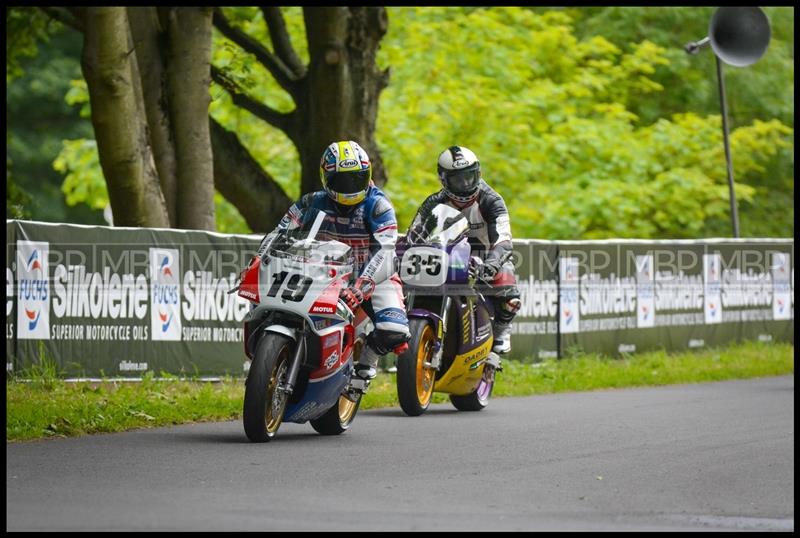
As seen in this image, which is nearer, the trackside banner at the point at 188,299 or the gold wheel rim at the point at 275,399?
the gold wheel rim at the point at 275,399

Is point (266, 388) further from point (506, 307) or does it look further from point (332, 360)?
point (506, 307)

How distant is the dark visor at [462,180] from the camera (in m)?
13.3

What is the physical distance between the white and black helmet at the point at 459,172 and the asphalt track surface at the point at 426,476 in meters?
1.93

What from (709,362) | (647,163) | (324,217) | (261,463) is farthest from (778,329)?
(261,463)

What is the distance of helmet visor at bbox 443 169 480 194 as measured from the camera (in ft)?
43.8

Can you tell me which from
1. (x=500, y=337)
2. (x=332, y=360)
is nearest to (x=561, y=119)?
(x=500, y=337)

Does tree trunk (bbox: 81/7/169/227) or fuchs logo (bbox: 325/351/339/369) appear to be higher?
tree trunk (bbox: 81/7/169/227)

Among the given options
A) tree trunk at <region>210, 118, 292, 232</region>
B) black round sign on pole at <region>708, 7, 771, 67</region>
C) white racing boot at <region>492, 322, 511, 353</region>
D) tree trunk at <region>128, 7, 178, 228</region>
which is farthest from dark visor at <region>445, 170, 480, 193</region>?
black round sign on pole at <region>708, 7, 771, 67</region>

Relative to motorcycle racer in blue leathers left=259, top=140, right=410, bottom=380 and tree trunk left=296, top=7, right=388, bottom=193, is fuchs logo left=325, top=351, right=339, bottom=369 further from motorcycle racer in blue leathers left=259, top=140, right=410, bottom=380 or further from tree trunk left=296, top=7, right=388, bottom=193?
tree trunk left=296, top=7, right=388, bottom=193

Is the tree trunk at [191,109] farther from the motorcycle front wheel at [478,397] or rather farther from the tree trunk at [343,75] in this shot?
the motorcycle front wheel at [478,397]

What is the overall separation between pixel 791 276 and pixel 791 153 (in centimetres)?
1791

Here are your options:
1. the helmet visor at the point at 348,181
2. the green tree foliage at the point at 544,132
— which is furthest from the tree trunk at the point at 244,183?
the green tree foliage at the point at 544,132

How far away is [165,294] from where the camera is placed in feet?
51.8

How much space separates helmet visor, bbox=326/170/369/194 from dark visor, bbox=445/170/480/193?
2.17m
